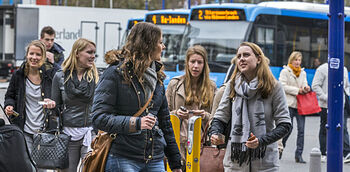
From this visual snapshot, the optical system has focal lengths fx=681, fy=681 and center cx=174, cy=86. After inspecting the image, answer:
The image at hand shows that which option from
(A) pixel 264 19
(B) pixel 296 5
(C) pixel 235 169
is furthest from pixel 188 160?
(B) pixel 296 5

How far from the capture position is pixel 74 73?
6.68m

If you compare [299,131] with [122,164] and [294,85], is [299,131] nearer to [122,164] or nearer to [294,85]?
[294,85]

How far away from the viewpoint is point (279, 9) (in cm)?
2000

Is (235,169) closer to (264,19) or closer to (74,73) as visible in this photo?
(74,73)

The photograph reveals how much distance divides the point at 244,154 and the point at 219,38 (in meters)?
14.3

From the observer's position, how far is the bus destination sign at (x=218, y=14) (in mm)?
19234

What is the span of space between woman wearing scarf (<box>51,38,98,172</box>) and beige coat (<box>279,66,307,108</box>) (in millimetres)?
5278

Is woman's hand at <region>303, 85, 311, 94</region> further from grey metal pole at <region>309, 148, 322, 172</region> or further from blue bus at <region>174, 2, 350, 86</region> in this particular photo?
blue bus at <region>174, 2, 350, 86</region>

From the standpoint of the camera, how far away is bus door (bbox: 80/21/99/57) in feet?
90.2

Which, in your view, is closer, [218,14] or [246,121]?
[246,121]

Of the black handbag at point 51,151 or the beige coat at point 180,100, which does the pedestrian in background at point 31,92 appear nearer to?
the black handbag at point 51,151

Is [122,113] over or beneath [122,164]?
over

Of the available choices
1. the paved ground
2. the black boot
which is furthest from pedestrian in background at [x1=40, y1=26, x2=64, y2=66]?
the black boot

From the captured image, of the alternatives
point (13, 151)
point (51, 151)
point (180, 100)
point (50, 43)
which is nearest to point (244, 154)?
point (180, 100)
